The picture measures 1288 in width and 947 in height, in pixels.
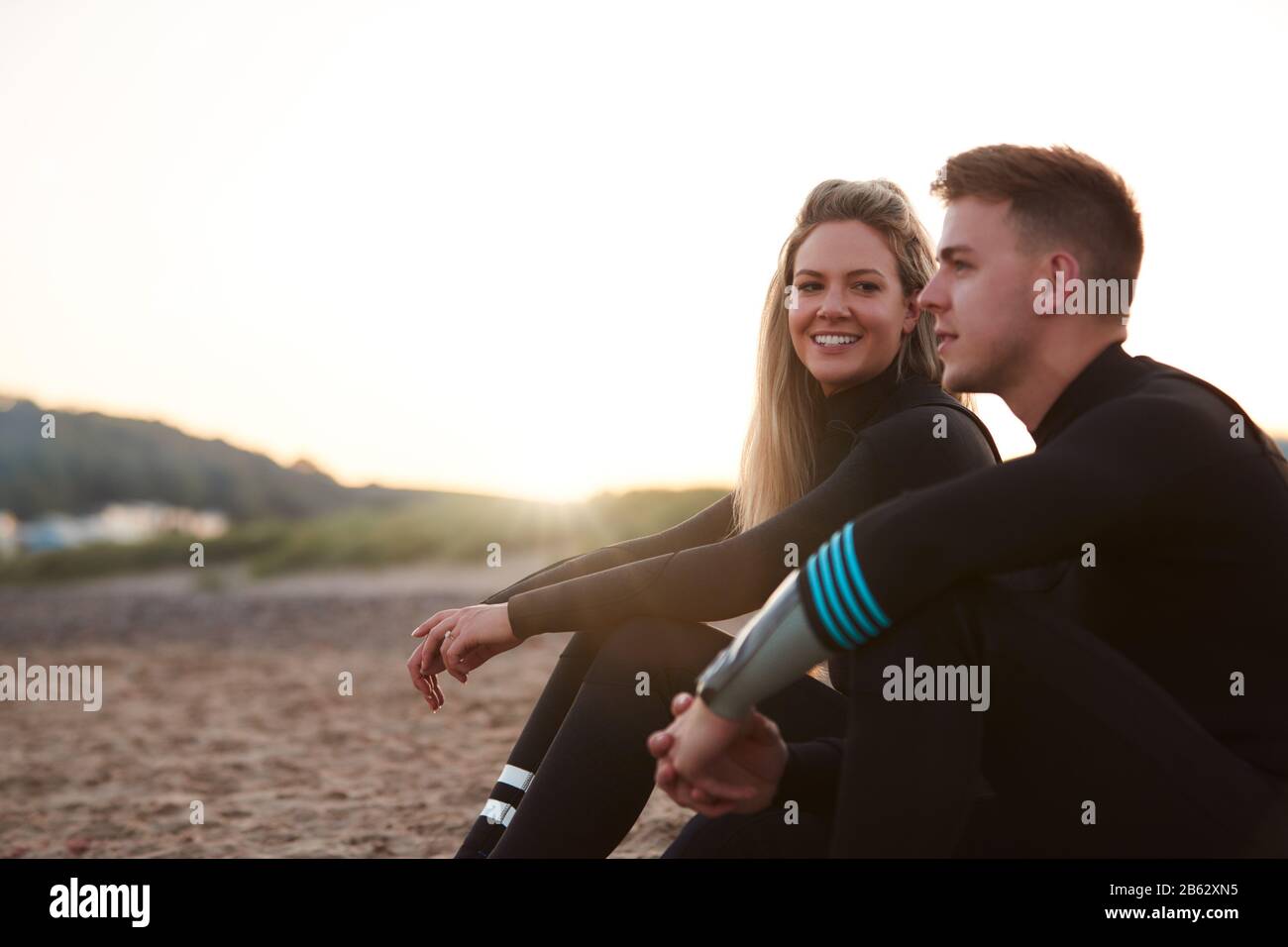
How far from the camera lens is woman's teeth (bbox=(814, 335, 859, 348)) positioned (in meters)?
2.77

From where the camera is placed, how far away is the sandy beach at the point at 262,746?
13.7 feet

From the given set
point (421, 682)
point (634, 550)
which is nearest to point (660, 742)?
point (421, 682)

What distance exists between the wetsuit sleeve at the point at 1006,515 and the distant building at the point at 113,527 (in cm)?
2412

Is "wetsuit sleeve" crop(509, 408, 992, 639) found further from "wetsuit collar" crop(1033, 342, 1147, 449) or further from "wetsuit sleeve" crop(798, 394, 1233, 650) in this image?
"wetsuit sleeve" crop(798, 394, 1233, 650)

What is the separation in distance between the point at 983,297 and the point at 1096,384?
26 cm

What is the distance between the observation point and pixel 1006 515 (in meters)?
1.69

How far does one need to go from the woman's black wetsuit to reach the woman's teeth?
1.07 feet

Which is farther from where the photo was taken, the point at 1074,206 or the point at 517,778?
the point at 517,778

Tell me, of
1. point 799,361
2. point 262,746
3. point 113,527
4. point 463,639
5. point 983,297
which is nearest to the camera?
point 983,297

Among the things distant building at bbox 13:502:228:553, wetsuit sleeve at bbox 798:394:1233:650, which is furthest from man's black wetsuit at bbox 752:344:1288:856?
distant building at bbox 13:502:228:553

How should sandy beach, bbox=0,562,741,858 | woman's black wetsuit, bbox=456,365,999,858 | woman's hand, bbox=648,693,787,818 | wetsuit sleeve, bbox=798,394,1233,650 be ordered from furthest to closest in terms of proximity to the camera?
sandy beach, bbox=0,562,741,858 → woman's black wetsuit, bbox=456,365,999,858 → woman's hand, bbox=648,693,787,818 → wetsuit sleeve, bbox=798,394,1233,650

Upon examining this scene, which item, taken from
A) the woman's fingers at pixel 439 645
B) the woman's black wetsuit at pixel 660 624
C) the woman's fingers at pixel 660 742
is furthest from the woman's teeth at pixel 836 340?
the woman's fingers at pixel 660 742

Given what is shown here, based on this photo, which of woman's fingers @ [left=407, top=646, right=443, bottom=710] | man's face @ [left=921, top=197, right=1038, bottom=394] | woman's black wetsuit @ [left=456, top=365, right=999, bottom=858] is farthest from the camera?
woman's fingers @ [left=407, top=646, right=443, bottom=710]

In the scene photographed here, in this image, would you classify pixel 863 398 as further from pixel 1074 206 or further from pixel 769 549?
pixel 1074 206
